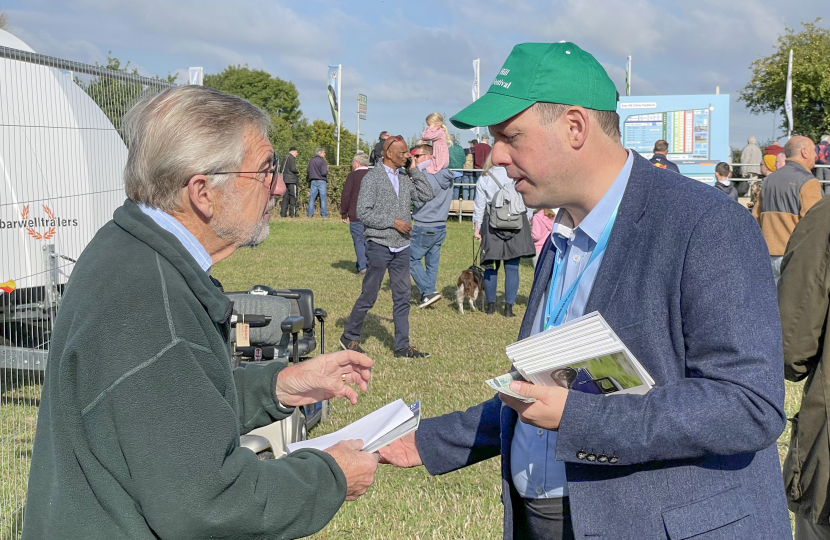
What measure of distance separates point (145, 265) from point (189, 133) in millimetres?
420

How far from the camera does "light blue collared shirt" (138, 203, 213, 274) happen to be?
1.99 meters

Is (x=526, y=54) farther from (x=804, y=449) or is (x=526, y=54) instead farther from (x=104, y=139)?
(x=104, y=139)

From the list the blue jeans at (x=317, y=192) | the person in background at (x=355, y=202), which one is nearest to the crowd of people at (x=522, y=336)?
the person in background at (x=355, y=202)

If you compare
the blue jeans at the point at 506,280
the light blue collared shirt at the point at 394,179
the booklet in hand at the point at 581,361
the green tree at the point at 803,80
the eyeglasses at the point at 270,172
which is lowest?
the blue jeans at the point at 506,280

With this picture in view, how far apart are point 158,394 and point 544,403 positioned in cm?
86

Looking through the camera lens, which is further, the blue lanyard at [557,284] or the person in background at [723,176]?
the person in background at [723,176]

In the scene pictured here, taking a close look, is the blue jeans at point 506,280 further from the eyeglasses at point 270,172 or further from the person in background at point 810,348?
the eyeglasses at point 270,172

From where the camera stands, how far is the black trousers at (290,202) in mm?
25141

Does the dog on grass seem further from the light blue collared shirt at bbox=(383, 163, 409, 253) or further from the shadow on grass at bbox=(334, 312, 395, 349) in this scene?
the light blue collared shirt at bbox=(383, 163, 409, 253)

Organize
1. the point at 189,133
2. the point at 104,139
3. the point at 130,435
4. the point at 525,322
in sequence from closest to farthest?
the point at 130,435 → the point at 189,133 → the point at 525,322 → the point at 104,139

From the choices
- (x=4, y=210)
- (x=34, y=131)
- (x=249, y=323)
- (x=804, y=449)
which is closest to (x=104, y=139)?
(x=34, y=131)

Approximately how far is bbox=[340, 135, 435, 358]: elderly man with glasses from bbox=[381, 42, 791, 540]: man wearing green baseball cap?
6135 millimetres

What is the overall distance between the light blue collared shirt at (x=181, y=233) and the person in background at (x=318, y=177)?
2214cm

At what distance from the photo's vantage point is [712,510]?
1.76m
